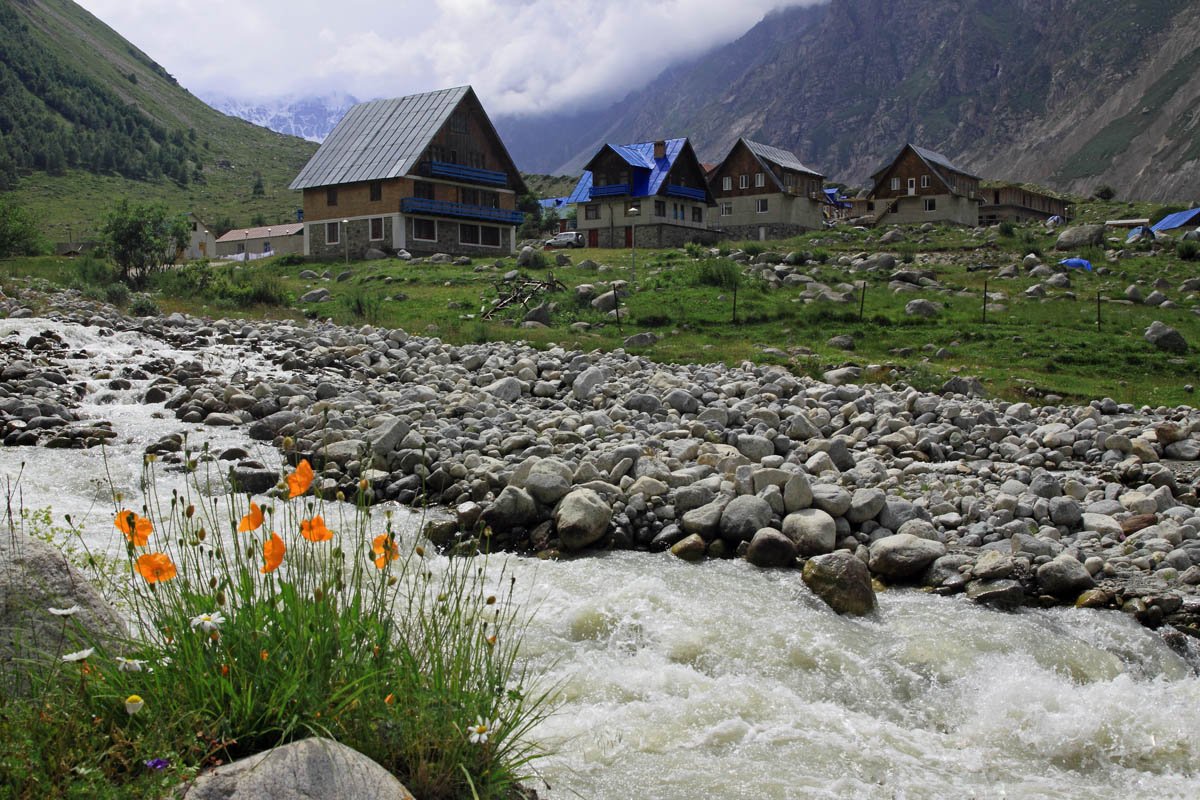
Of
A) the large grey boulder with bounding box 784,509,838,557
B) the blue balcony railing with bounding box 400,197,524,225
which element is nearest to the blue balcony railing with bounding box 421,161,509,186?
the blue balcony railing with bounding box 400,197,524,225

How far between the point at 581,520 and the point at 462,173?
5020 centimetres

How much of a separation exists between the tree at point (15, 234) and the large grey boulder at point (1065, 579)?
141 feet

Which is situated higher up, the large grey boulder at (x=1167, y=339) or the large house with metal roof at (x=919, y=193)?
the large house with metal roof at (x=919, y=193)

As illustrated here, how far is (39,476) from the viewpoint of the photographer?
1268 centimetres

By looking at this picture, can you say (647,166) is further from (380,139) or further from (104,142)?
(104,142)

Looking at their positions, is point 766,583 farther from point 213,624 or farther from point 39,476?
point 39,476

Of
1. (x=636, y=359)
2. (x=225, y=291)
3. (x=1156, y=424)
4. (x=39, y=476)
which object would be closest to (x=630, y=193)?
(x=225, y=291)

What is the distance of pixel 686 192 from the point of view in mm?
69812

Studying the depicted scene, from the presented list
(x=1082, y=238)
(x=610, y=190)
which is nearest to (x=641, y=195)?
(x=610, y=190)

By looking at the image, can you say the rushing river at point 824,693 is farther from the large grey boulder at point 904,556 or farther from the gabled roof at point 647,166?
the gabled roof at point 647,166

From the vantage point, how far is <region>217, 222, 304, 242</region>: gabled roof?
289 ft

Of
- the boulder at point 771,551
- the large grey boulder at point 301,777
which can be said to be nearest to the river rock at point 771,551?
the boulder at point 771,551

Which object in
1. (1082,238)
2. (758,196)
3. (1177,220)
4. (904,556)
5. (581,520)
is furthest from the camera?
(758,196)

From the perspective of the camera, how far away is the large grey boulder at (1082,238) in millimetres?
50625
